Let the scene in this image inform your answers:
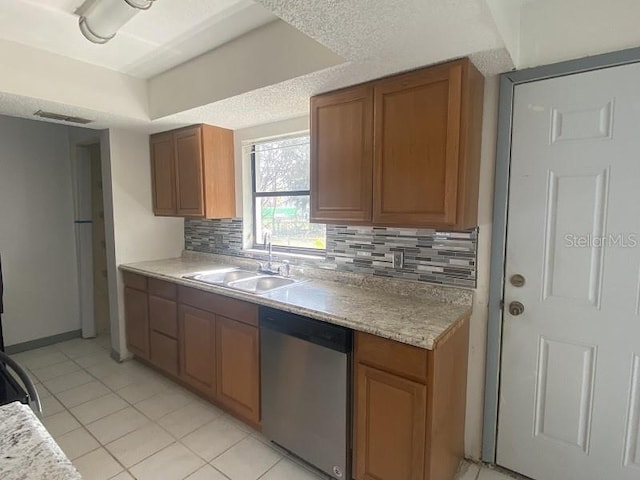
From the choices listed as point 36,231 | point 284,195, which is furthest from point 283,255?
point 36,231

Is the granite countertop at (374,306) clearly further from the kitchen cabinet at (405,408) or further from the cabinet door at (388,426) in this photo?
the cabinet door at (388,426)

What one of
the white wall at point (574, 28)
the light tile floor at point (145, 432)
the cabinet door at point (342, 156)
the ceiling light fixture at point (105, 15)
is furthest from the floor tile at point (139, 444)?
the white wall at point (574, 28)

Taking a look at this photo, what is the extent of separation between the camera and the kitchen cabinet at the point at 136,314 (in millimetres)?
2971

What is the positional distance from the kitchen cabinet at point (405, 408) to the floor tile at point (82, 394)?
2.12 meters

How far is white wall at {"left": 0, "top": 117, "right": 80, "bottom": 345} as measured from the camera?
3277 mm

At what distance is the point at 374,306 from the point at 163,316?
6.06ft

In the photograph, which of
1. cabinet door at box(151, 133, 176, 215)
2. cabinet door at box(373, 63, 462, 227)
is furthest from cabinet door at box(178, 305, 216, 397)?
cabinet door at box(373, 63, 462, 227)

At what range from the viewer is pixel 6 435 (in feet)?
2.38

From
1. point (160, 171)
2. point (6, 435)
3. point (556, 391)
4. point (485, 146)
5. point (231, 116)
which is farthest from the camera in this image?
point (160, 171)

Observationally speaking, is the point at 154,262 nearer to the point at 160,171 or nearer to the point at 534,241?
the point at 160,171

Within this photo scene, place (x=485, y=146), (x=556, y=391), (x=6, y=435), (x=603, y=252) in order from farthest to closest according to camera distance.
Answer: (x=485, y=146) < (x=556, y=391) < (x=603, y=252) < (x=6, y=435)

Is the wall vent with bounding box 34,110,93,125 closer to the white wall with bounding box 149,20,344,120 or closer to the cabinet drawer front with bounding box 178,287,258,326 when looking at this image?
the white wall with bounding box 149,20,344,120

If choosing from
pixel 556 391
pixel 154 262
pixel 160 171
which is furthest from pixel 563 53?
pixel 154 262

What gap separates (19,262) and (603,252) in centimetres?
461
